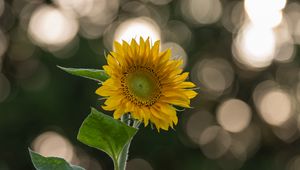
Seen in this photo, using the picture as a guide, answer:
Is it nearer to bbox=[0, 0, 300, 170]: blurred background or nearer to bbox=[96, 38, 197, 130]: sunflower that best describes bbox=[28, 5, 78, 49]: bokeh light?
bbox=[0, 0, 300, 170]: blurred background

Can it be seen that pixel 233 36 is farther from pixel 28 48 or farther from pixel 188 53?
pixel 28 48

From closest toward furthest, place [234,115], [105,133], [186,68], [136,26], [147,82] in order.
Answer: [105,133], [147,82], [186,68], [136,26], [234,115]

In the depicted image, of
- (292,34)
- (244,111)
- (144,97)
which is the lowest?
(244,111)

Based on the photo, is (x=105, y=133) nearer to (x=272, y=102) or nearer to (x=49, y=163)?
(x=49, y=163)

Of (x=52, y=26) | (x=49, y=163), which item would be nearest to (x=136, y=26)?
(x=52, y=26)

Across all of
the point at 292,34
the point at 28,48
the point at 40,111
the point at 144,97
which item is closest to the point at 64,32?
the point at 28,48

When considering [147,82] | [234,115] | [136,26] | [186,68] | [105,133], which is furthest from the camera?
[234,115]
